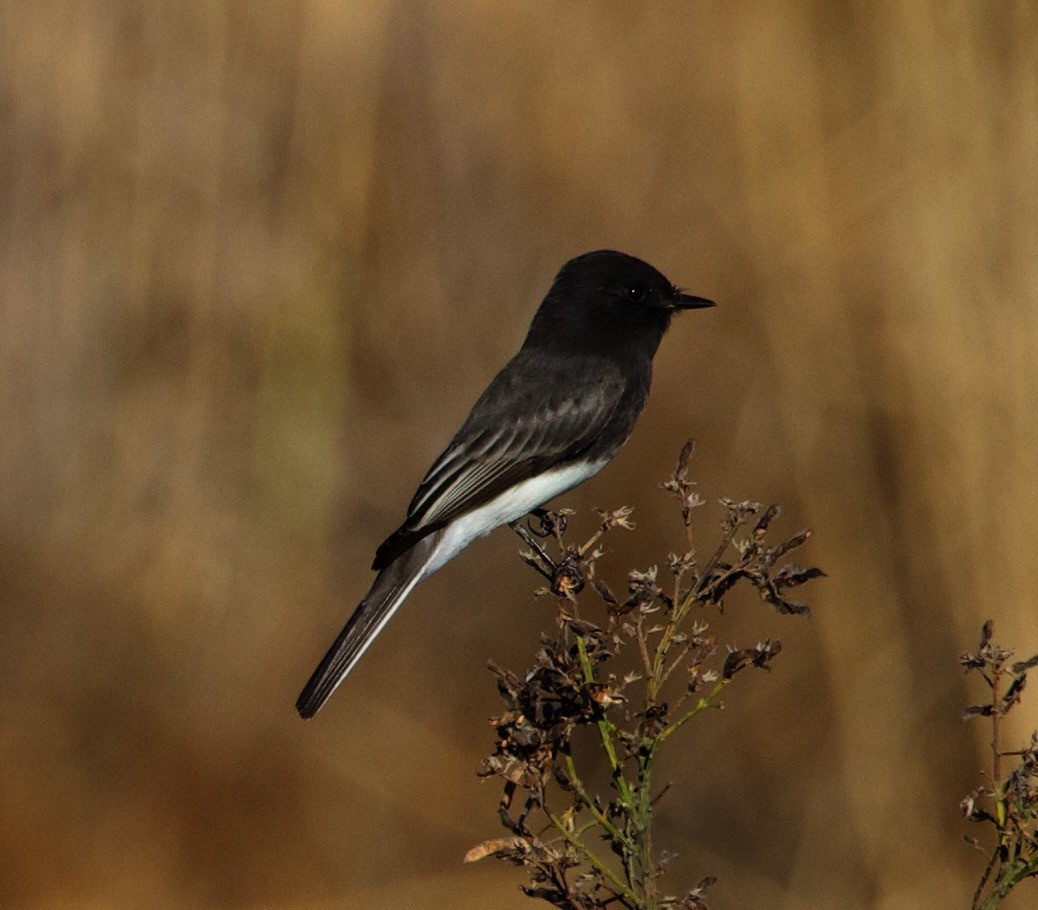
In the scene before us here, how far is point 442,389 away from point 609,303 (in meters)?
0.84

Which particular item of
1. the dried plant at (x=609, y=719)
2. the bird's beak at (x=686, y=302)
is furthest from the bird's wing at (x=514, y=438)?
the dried plant at (x=609, y=719)

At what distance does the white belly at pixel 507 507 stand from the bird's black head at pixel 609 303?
1.57 feet

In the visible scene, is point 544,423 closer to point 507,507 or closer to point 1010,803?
point 507,507

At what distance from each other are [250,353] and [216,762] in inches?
55.7

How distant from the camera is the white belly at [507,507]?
4031 mm

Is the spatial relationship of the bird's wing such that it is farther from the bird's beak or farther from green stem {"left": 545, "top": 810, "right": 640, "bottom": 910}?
green stem {"left": 545, "top": 810, "right": 640, "bottom": 910}

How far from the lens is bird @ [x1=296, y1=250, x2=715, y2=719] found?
3.85 m

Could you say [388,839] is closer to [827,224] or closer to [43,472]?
[43,472]

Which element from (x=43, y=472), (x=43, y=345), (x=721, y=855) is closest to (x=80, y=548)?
(x=43, y=472)

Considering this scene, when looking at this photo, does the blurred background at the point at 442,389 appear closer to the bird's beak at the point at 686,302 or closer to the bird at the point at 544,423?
the bird's beak at the point at 686,302

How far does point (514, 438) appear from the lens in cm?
408

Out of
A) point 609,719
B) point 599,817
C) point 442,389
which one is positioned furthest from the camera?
point 442,389

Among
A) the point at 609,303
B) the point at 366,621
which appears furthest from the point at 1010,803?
the point at 609,303

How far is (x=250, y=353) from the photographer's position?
15.3ft
